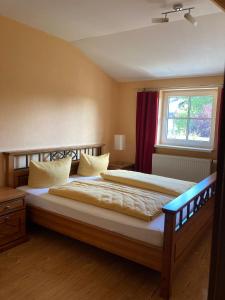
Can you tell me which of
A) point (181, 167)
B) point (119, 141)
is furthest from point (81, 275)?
point (119, 141)

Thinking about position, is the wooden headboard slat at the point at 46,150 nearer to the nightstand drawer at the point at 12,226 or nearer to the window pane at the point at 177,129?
the nightstand drawer at the point at 12,226

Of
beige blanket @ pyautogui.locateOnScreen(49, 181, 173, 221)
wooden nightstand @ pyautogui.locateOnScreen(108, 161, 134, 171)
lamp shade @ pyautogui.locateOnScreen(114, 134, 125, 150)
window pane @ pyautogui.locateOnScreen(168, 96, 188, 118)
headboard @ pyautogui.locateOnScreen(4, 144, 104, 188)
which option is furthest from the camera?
lamp shade @ pyautogui.locateOnScreen(114, 134, 125, 150)

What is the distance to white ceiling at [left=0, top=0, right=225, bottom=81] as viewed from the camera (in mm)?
2451

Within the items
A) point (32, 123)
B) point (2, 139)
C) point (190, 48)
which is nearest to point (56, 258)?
point (2, 139)

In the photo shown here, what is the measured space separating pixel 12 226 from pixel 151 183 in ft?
Result: 5.19

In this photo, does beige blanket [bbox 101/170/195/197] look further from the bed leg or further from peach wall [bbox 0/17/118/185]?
peach wall [bbox 0/17/118/185]

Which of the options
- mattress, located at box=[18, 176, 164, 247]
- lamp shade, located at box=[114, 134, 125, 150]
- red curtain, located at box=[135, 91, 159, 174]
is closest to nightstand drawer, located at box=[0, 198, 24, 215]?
mattress, located at box=[18, 176, 164, 247]

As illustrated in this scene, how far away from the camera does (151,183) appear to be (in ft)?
9.69

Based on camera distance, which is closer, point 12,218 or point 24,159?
point 12,218

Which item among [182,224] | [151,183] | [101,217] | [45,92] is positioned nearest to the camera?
[182,224]

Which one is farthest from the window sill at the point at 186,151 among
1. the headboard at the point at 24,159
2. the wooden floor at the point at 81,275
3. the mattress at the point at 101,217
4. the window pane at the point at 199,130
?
the mattress at the point at 101,217

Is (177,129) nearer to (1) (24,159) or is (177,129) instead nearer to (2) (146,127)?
(2) (146,127)

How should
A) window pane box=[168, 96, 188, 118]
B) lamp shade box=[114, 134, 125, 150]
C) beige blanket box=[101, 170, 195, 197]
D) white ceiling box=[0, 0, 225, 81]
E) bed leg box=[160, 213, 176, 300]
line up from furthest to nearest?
1. lamp shade box=[114, 134, 125, 150]
2. window pane box=[168, 96, 188, 118]
3. beige blanket box=[101, 170, 195, 197]
4. white ceiling box=[0, 0, 225, 81]
5. bed leg box=[160, 213, 176, 300]

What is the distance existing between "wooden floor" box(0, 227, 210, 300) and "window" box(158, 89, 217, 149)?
6.05 ft
